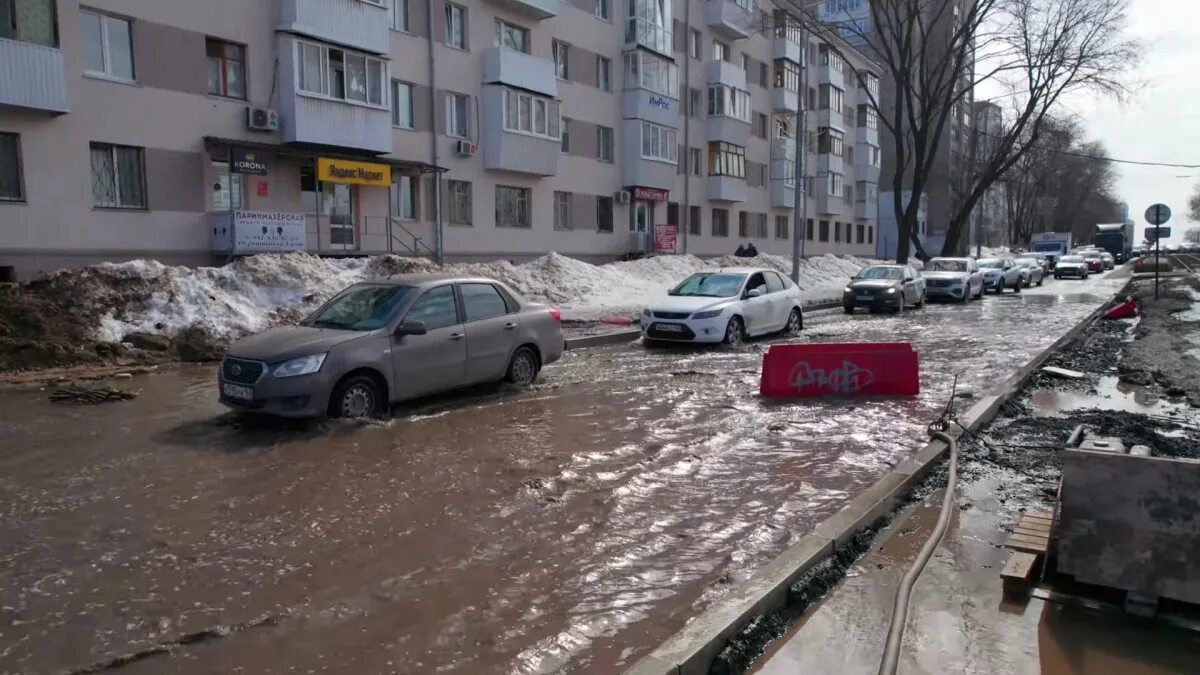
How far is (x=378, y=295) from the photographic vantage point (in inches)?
352

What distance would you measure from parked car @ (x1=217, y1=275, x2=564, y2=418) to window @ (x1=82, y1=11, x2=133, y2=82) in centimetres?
1358

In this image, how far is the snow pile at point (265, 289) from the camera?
14180 mm

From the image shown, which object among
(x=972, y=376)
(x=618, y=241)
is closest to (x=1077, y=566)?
(x=972, y=376)

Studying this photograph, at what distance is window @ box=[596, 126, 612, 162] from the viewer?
1309 inches

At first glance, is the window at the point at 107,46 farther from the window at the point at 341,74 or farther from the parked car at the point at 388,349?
the parked car at the point at 388,349

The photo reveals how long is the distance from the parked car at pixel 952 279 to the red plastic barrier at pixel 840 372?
19.1m

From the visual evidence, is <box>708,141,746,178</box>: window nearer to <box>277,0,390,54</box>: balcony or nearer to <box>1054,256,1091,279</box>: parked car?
Result: <box>277,0,390,54</box>: balcony

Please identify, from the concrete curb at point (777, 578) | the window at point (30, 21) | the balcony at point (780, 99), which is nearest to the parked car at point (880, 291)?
the concrete curb at point (777, 578)

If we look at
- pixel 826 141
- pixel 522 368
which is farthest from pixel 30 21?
pixel 826 141

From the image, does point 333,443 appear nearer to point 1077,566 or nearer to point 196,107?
point 1077,566

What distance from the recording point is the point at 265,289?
17031mm

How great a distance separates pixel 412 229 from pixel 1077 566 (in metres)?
23.0

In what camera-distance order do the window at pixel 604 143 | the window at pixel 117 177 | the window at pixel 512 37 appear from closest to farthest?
1. the window at pixel 117 177
2. the window at pixel 512 37
3. the window at pixel 604 143

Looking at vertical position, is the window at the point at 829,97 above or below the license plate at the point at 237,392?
above
